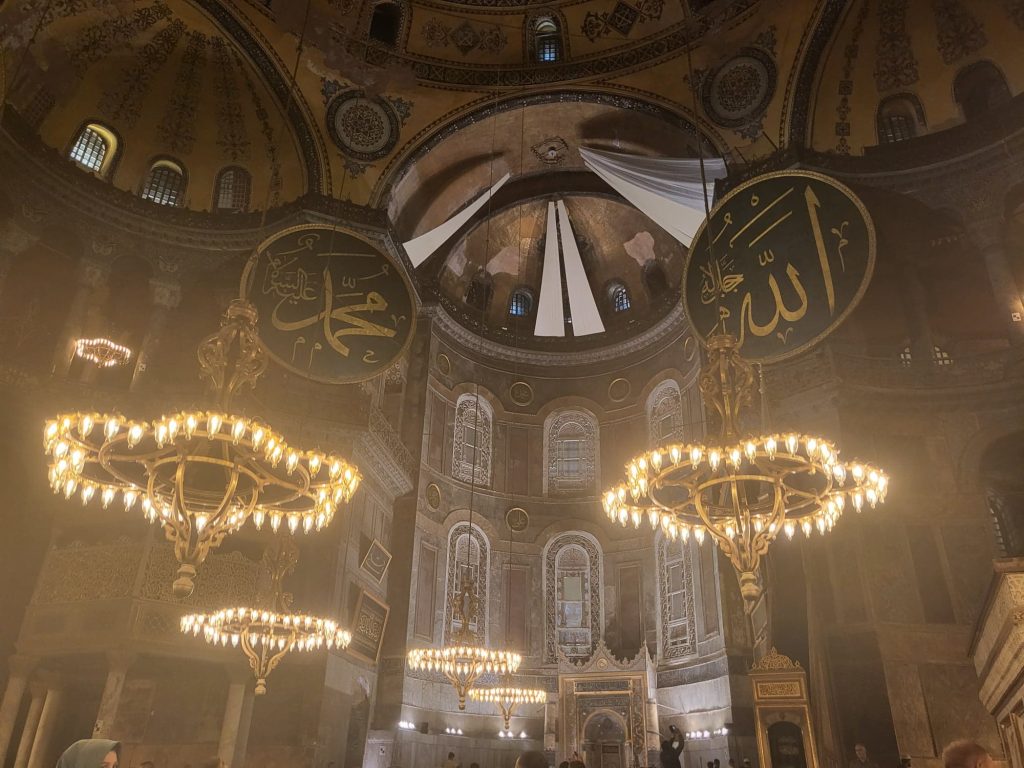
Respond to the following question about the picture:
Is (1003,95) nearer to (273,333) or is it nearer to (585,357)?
(585,357)

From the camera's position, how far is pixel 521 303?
1778cm

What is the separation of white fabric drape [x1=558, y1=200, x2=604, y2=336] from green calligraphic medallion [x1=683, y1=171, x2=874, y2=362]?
21.8 feet

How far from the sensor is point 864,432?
10.2 m

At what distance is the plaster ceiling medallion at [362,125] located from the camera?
13.5 m

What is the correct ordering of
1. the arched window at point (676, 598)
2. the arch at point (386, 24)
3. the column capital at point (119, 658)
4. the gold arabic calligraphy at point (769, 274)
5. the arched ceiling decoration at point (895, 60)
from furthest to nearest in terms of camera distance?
the arch at point (386, 24) → the arched window at point (676, 598) → the arched ceiling decoration at point (895, 60) → the gold arabic calligraphy at point (769, 274) → the column capital at point (119, 658)

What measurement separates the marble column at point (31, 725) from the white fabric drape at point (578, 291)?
475 inches

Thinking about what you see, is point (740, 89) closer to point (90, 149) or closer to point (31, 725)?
point (90, 149)

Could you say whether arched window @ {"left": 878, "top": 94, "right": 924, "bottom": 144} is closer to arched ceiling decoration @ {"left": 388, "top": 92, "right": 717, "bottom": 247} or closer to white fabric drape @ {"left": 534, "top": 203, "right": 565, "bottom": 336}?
arched ceiling decoration @ {"left": 388, "top": 92, "right": 717, "bottom": 247}

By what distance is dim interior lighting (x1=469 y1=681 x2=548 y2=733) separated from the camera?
40.5ft

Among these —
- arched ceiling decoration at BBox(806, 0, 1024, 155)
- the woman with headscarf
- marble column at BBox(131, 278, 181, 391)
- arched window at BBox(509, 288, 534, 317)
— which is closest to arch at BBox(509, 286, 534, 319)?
arched window at BBox(509, 288, 534, 317)

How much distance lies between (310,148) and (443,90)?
279 centimetres

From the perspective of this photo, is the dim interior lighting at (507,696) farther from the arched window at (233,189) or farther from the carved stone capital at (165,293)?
the arched window at (233,189)

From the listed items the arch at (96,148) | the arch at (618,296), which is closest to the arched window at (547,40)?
the arch at (618,296)

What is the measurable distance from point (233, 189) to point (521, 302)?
708 cm
